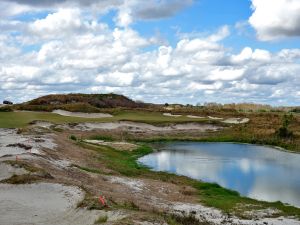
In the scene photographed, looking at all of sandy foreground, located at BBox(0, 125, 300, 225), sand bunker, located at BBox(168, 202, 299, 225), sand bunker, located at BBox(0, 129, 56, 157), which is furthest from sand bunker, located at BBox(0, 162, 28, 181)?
sand bunker, located at BBox(168, 202, 299, 225)

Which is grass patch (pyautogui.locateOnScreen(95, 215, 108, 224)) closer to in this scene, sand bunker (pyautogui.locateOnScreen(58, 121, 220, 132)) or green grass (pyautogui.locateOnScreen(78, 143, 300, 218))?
green grass (pyautogui.locateOnScreen(78, 143, 300, 218))

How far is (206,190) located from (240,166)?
14250mm

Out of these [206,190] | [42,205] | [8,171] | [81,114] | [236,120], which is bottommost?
[206,190]

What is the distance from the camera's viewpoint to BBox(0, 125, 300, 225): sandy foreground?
18.5 m

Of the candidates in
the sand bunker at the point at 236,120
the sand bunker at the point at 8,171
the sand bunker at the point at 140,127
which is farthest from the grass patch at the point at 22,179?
the sand bunker at the point at 236,120

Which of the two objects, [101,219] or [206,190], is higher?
[101,219]

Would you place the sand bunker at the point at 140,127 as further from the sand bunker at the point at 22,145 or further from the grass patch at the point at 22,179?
the grass patch at the point at 22,179

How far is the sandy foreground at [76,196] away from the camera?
1852cm

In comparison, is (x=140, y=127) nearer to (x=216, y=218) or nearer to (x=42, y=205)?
(x=216, y=218)

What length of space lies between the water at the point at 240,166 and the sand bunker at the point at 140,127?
12.5 m

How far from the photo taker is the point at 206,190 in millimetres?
31875

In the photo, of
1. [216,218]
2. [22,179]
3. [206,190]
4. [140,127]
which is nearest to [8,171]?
[22,179]

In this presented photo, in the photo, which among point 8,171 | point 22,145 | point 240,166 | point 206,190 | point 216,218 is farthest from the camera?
point 240,166

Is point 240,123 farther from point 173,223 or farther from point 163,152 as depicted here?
point 173,223
